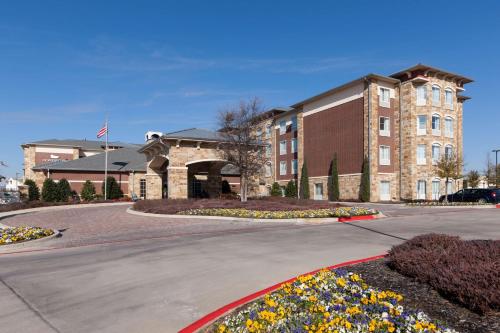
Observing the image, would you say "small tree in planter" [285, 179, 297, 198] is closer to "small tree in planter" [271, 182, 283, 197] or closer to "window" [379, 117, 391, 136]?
"small tree in planter" [271, 182, 283, 197]

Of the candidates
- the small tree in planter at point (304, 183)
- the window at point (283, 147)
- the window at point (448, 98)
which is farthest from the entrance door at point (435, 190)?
the window at point (283, 147)

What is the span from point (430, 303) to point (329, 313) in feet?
5.28

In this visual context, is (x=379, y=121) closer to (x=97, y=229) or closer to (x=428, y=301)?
(x=97, y=229)

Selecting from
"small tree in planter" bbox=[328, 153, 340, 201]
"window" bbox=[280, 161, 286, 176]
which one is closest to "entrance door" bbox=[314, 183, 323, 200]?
"small tree in planter" bbox=[328, 153, 340, 201]

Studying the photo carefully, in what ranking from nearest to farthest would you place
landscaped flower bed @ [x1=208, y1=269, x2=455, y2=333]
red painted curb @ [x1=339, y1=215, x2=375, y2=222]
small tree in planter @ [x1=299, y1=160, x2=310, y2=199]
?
1. landscaped flower bed @ [x1=208, y1=269, x2=455, y2=333]
2. red painted curb @ [x1=339, y1=215, x2=375, y2=222]
3. small tree in planter @ [x1=299, y1=160, x2=310, y2=199]

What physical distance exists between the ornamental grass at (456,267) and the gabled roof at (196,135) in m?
23.3

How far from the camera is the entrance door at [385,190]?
124 feet

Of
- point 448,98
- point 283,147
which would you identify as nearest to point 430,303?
point 448,98

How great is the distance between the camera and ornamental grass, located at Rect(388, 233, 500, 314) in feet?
15.2

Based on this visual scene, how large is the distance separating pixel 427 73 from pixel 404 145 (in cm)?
774

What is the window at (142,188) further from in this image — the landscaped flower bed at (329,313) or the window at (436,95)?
the landscaped flower bed at (329,313)

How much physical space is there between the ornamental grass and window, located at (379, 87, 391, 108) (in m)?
33.1

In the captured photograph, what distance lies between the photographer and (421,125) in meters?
37.8

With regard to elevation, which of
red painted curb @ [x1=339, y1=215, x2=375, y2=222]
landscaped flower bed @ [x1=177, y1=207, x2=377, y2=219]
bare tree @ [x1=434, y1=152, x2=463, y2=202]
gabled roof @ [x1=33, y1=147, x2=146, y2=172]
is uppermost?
gabled roof @ [x1=33, y1=147, x2=146, y2=172]
